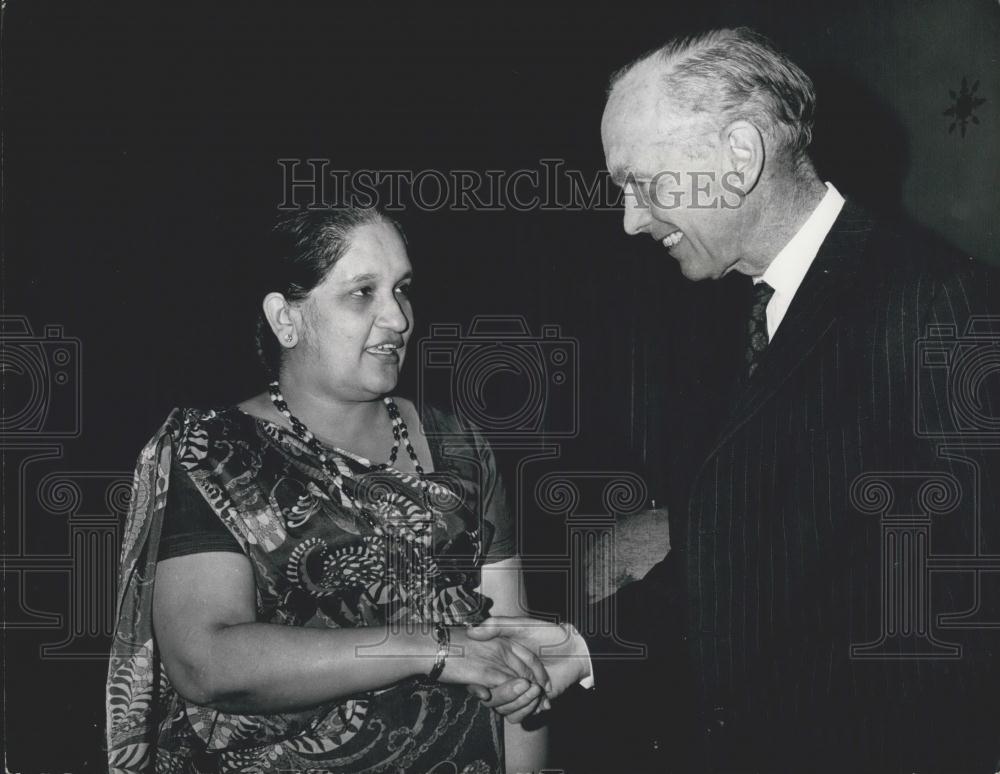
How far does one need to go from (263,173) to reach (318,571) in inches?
44.3

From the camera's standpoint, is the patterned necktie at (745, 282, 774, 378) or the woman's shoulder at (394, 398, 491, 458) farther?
the woman's shoulder at (394, 398, 491, 458)

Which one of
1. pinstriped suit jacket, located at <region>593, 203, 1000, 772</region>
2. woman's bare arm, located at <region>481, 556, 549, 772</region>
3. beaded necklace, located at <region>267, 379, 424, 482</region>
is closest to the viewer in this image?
pinstriped suit jacket, located at <region>593, 203, 1000, 772</region>

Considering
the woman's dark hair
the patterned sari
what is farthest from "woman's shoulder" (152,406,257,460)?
the woman's dark hair

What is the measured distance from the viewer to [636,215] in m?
1.74

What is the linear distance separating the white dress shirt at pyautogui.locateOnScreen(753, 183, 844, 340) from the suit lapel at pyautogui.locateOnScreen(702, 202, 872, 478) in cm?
4

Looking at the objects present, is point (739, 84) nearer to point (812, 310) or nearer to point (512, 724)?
point (812, 310)

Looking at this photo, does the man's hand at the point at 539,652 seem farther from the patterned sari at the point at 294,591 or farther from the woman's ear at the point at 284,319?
the woman's ear at the point at 284,319

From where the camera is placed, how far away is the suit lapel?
60.3 inches

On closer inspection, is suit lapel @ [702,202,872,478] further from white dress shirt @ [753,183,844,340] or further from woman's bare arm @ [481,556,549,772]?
woman's bare arm @ [481,556,549,772]

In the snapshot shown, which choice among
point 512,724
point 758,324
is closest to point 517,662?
point 512,724

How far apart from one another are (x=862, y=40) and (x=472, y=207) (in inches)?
61.5

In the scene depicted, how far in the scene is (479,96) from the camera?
8.02ft

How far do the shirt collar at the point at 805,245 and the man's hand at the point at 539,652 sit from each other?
39.1 inches

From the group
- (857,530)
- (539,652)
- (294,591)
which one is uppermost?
(857,530)
